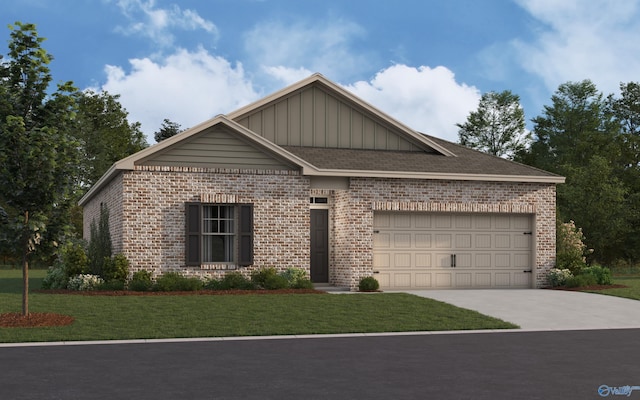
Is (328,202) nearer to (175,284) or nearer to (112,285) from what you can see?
(175,284)

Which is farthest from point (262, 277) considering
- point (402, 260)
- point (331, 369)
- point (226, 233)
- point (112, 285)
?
point (331, 369)

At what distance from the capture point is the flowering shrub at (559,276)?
24.2 meters

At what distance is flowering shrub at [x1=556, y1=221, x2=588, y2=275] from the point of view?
2477 cm

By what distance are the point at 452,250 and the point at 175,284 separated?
8758 millimetres

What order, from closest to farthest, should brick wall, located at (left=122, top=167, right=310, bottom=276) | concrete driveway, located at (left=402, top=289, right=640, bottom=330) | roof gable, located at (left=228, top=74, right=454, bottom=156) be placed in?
1. concrete driveway, located at (left=402, top=289, right=640, bottom=330)
2. brick wall, located at (left=122, top=167, right=310, bottom=276)
3. roof gable, located at (left=228, top=74, right=454, bottom=156)

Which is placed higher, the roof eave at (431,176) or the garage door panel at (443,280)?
the roof eave at (431,176)

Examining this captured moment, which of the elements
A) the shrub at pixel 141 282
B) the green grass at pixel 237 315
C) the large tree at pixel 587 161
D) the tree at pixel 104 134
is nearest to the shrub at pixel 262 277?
the green grass at pixel 237 315

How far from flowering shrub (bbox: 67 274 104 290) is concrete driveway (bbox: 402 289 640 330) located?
9.11m

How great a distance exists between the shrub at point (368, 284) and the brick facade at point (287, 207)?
14.0 inches

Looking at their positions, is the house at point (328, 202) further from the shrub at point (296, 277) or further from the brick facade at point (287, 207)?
the shrub at point (296, 277)

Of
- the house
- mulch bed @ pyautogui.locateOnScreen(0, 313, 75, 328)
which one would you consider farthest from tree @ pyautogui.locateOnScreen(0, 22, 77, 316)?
the house

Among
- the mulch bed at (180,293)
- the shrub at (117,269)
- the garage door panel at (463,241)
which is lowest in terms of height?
the mulch bed at (180,293)

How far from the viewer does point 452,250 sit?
934 inches

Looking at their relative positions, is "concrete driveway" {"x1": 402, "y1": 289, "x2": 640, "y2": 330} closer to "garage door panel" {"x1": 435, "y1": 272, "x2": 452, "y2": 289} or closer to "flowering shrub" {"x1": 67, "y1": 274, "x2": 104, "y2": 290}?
"garage door panel" {"x1": 435, "y1": 272, "x2": 452, "y2": 289}
